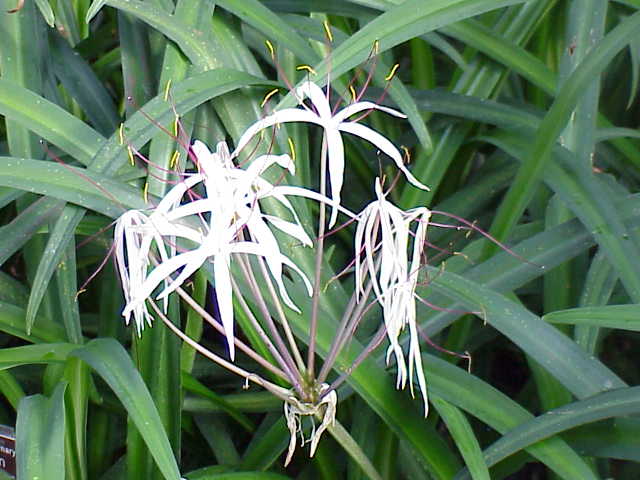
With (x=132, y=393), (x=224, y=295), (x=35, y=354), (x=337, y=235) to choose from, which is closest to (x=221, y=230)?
(x=224, y=295)

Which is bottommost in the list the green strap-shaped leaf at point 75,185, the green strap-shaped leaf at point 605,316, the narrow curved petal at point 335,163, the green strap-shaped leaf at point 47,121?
the green strap-shaped leaf at point 605,316

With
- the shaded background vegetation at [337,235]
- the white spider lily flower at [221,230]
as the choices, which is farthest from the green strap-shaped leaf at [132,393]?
the white spider lily flower at [221,230]

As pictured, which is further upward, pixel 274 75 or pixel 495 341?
pixel 274 75

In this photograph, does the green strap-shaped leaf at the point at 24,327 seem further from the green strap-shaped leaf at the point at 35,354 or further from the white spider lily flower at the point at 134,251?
the white spider lily flower at the point at 134,251

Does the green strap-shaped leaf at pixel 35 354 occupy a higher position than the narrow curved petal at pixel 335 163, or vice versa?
the narrow curved petal at pixel 335 163

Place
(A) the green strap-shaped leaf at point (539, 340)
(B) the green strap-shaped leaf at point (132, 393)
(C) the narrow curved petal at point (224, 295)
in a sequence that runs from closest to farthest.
Result: 1. (C) the narrow curved petal at point (224, 295)
2. (B) the green strap-shaped leaf at point (132, 393)
3. (A) the green strap-shaped leaf at point (539, 340)

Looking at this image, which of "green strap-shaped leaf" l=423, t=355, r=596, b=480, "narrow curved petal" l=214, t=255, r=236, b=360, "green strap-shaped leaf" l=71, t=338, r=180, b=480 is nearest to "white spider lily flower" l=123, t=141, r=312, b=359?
"narrow curved petal" l=214, t=255, r=236, b=360

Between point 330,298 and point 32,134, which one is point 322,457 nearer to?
point 330,298


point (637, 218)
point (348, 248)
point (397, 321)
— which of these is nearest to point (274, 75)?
point (348, 248)
